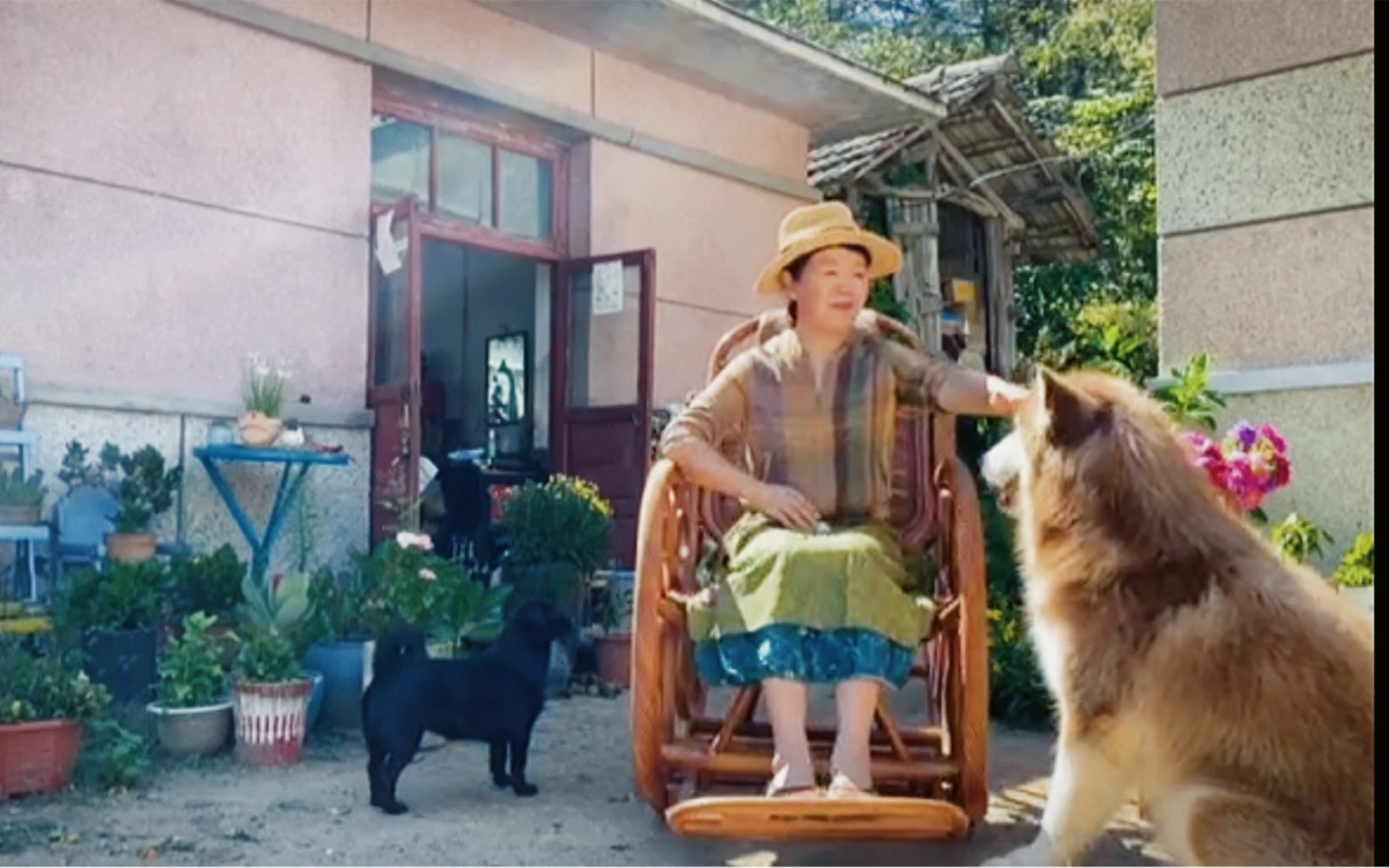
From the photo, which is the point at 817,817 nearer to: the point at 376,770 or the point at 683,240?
the point at 376,770

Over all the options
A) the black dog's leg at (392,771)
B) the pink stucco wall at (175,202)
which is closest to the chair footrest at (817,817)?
the black dog's leg at (392,771)

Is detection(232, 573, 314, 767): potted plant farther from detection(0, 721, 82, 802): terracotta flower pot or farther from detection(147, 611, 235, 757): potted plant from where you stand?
detection(0, 721, 82, 802): terracotta flower pot

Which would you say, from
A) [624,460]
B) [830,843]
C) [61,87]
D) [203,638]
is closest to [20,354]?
[61,87]

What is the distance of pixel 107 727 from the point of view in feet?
11.6

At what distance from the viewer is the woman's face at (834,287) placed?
291 cm

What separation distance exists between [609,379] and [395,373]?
1.50 m

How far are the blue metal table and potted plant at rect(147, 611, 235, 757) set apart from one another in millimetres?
1006

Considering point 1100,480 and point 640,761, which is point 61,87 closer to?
point 640,761

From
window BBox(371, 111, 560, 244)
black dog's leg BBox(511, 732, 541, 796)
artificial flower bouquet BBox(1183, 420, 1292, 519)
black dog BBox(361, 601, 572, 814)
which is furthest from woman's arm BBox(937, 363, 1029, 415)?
window BBox(371, 111, 560, 244)

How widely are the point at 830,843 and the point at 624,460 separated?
4093 millimetres

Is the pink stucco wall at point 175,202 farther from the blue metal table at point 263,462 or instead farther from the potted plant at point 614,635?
the potted plant at point 614,635

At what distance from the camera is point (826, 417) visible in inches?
114

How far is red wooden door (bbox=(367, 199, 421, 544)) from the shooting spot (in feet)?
18.8

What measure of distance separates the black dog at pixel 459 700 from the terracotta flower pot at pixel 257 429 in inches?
79.9
